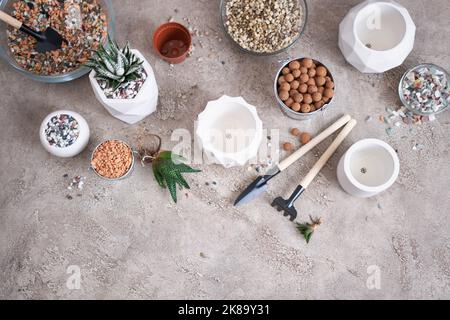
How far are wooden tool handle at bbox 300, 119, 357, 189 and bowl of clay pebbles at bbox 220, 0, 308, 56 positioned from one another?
0.32 m

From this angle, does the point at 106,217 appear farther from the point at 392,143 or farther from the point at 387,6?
the point at 387,6

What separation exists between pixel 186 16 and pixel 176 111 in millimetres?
320

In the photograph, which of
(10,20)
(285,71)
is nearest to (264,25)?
(285,71)

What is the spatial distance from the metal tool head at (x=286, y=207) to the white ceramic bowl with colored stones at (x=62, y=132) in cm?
63

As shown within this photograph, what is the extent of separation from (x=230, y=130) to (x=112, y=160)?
1.23 ft

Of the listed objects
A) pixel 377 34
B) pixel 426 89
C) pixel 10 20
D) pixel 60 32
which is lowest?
pixel 426 89

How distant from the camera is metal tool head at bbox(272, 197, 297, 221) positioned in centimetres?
162

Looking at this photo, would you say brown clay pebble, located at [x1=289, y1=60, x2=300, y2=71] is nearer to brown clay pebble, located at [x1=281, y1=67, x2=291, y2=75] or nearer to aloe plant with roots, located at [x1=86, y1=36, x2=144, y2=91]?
brown clay pebble, located at [x1=281, y1=67, x2=291, y2=75]

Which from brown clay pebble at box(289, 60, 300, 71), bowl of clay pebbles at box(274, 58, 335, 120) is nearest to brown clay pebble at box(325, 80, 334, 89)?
bowl of clay pebbles at box(274, 58, 335, 120)

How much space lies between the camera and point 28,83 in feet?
5.57

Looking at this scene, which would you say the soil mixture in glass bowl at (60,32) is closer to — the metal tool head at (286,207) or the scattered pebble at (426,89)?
the metal tool head at (286,207)

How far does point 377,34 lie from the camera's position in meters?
1.70

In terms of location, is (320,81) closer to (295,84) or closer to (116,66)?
(295,84)
